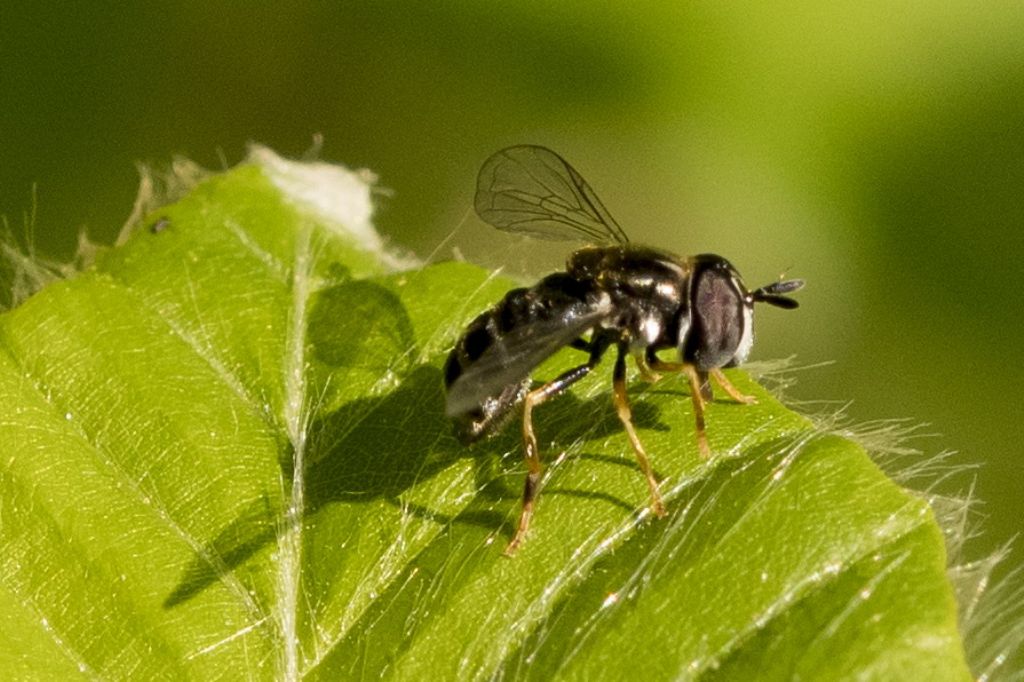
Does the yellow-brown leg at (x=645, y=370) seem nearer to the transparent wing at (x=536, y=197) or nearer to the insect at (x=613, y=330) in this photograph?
the insect at (x=613, y=330)

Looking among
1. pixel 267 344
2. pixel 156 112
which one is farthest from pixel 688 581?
pixel 156 112

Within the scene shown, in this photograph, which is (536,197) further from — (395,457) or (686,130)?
(686,130)

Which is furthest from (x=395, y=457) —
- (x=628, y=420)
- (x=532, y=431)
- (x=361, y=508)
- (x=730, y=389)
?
(x=730, y=389)

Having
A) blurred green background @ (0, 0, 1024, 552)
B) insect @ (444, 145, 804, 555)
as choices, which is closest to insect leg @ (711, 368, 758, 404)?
insect @ (444, 145, 804, 555)

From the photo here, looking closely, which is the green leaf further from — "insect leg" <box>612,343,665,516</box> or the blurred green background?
the blurred green background

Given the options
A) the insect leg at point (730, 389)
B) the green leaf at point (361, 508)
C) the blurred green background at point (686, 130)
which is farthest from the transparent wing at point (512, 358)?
the blurred green background at point (686, 130)

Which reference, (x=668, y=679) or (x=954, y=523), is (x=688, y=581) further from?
(x=954, y=523)
